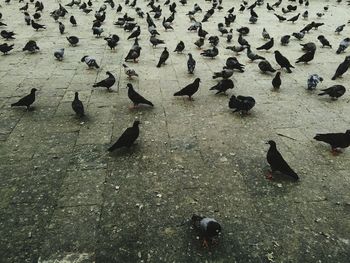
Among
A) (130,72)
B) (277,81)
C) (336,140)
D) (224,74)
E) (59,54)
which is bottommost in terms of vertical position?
(59,54)

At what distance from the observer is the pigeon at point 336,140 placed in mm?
5970

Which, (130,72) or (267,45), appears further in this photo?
(267,45)

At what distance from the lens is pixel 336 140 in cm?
605

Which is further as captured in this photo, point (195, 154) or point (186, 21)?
point (186, 21)

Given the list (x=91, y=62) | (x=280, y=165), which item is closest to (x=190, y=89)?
(x=280, y=165)

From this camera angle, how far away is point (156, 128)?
707cm

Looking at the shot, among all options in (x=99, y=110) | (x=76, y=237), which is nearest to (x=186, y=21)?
(x=99, y=110)

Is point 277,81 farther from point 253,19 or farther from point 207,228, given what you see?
point 253,19

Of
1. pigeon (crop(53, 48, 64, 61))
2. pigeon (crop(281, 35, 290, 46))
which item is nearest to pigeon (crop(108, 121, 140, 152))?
pigeon (crop(53, 48, 64, 61))

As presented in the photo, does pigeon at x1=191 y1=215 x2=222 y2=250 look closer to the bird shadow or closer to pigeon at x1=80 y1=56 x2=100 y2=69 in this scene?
the bird shadow

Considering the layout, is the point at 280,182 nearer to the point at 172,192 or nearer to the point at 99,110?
the point at 172,192

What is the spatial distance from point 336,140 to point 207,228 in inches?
134

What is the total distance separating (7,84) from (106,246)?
6.81 m

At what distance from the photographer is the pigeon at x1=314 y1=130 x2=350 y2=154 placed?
5.97 metres
